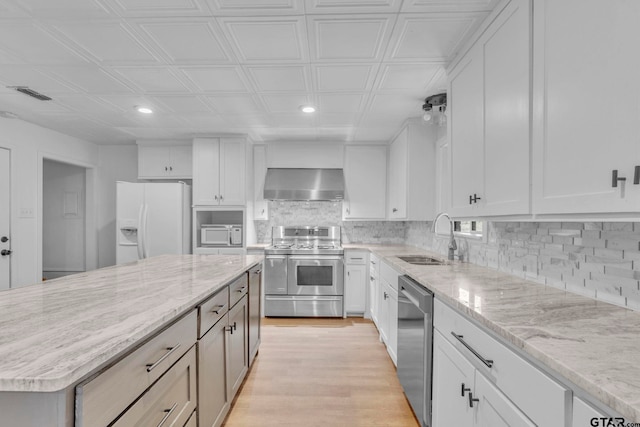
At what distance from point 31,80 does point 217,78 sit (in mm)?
1495

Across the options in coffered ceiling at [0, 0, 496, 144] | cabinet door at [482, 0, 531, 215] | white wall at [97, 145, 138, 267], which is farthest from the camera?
white wall at [97, 145, 138, 267]

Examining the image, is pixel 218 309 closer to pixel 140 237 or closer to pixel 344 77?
Answer: pixel 344 77

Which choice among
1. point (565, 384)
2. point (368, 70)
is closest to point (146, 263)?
point (368, 70)

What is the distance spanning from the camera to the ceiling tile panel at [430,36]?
1.79m

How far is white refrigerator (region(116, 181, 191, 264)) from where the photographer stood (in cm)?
418

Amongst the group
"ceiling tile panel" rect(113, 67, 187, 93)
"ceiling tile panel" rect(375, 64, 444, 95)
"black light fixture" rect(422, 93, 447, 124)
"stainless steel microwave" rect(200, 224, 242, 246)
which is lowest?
"stainless steel microwave" rect(200, 224, 242, 246)

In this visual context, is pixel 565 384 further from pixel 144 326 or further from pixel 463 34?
pixel 463 34

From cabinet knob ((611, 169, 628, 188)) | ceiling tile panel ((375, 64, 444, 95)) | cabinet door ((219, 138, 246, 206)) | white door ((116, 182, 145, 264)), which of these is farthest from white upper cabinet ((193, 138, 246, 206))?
cabinet knob ((611, 169, 628, 188))

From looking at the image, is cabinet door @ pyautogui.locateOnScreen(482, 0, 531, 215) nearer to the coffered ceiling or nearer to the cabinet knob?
the coffered ceiling

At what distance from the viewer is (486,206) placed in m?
1.79

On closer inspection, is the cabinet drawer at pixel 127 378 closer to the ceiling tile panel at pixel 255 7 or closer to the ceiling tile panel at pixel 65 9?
the ceiling tile panel at pixel 255 7

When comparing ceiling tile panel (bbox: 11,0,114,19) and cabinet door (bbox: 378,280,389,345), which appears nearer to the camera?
ceiling tile panel (bbox: 11,0,114,19)

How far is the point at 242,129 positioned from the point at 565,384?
389 cm

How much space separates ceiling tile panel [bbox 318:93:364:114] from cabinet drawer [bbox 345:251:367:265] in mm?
1847
